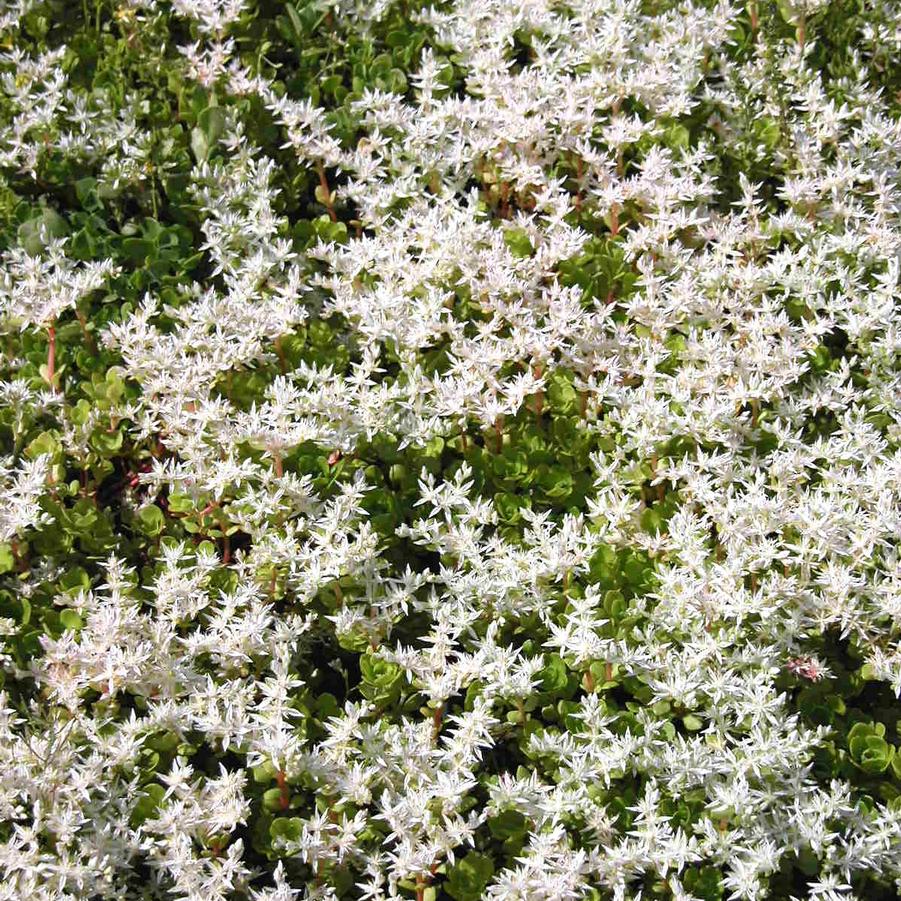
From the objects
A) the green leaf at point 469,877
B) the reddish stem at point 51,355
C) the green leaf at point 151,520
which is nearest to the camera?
the green leaf at point 469,877

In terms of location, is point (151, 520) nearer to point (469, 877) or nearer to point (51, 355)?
point (51, 355)

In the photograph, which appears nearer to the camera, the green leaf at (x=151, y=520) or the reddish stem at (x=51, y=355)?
the green leaf at (x=151, y=520)

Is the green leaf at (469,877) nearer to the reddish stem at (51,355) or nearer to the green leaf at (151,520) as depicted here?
the green leaf at (151,520)

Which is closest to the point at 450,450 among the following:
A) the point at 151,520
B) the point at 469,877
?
the point at 151,520

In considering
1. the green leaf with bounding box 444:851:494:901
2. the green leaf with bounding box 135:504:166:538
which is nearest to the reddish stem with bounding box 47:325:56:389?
the green leaf with bounding box 135:504:166:538

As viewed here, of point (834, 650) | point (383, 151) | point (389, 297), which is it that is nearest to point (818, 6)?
point (383, 151)

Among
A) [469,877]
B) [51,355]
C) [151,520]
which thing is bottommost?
[469,877]

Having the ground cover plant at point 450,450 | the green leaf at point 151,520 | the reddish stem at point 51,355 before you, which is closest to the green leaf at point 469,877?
the ground cover plant at point 450,450

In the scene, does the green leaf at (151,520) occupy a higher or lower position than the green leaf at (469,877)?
higher

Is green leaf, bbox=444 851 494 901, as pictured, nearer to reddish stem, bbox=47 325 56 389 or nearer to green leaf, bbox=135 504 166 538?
green leaf, bbox=135 504 166 538
